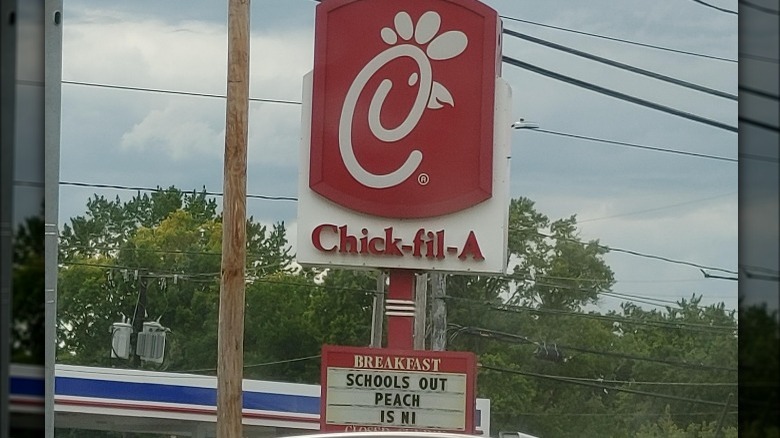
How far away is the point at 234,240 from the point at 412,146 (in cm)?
155

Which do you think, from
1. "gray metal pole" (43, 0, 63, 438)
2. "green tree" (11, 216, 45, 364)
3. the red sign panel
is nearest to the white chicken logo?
the red sign panel

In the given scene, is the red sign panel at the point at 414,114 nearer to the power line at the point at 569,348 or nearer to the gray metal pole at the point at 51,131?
the gray metal pole at the point at 51,131

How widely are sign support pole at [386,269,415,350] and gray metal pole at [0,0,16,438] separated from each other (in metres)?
4.11

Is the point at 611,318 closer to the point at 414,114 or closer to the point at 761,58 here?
the point at 414,114

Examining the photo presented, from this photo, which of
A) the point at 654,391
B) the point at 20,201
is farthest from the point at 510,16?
the point at 20,201

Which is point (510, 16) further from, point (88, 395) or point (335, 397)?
point (88, 395)

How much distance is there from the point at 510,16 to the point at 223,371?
6343 millimetres

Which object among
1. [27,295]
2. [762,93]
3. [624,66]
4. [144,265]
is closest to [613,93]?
[624,66]

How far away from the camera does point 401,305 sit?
8297mm

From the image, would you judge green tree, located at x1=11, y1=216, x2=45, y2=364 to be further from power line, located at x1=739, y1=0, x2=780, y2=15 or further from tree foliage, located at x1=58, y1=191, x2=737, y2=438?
tree foliage, located at x1=58, y1=191, x2=737, y2=438

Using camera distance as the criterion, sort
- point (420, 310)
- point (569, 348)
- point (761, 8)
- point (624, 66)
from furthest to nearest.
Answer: point (569, 348) < point (624, 66) < point (420, 310) < point (761, 8)

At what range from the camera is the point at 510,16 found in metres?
12.3

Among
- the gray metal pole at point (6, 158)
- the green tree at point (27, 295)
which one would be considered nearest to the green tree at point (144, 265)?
the green tree at point (27, 295)

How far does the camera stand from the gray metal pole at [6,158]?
4.24 metres
